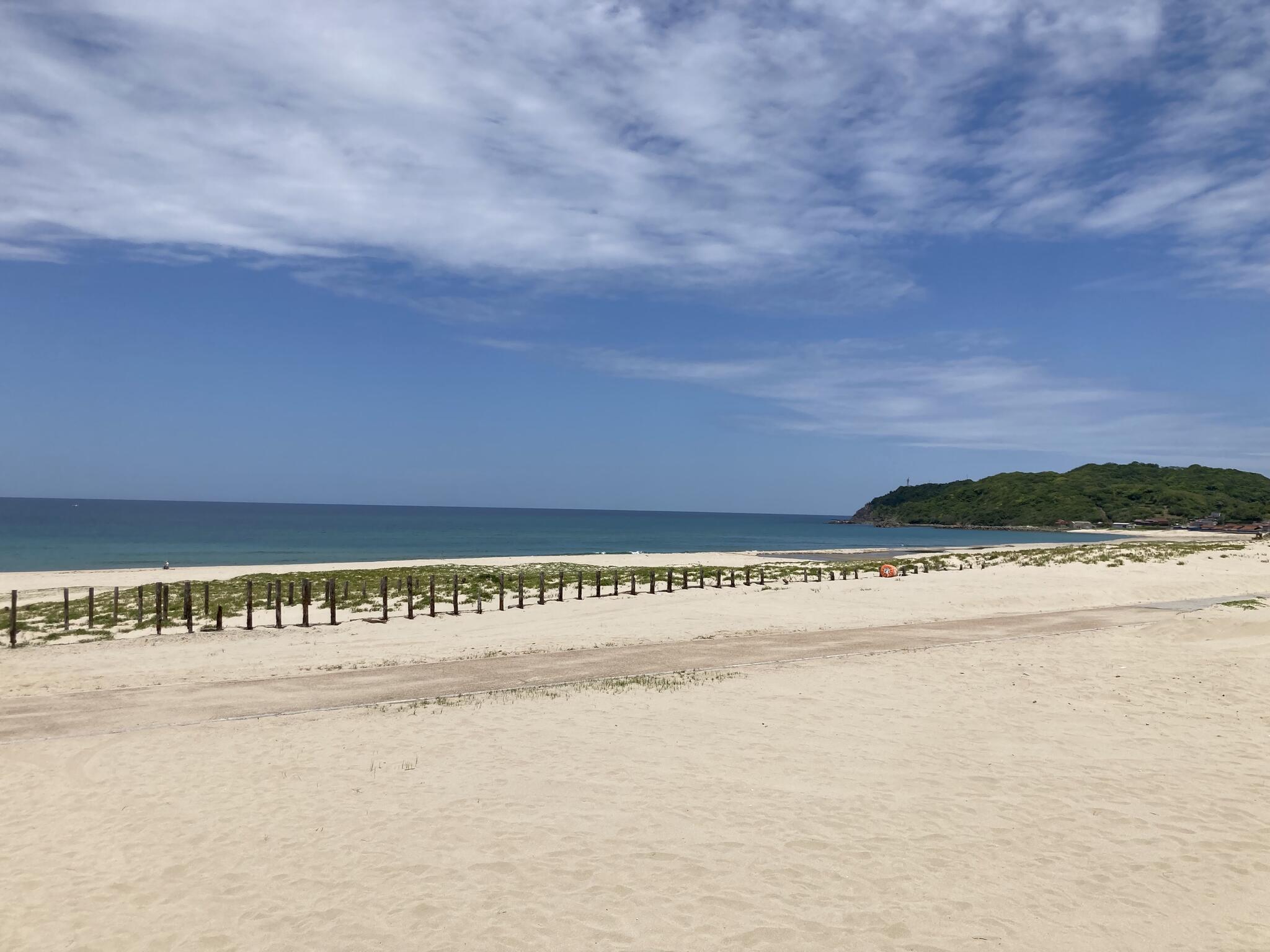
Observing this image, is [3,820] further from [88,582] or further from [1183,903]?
[88,582]

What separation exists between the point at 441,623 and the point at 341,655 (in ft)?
19.5

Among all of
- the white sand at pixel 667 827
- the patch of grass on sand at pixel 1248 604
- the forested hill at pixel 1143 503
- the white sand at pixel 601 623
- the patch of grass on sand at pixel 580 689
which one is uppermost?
the forested hill at pixel 1143 503

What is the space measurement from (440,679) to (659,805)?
869 cm

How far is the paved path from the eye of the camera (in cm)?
1366

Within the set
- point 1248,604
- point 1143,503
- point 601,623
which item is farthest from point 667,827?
point 1143,503

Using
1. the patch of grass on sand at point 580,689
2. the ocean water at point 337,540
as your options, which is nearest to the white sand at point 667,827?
the patch of grass on sand at point 580,689

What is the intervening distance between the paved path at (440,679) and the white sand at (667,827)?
3.75 feet

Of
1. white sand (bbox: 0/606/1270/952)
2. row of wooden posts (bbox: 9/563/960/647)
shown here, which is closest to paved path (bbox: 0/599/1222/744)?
white sand (bbox: 0/606/1270/952)

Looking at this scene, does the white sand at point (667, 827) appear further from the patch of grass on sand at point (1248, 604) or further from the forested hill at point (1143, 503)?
the forested hill at point (1143, 503)

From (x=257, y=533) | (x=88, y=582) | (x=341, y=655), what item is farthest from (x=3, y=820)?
(x=257, y=533)

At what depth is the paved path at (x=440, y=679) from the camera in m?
13.7

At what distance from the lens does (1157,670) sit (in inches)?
661

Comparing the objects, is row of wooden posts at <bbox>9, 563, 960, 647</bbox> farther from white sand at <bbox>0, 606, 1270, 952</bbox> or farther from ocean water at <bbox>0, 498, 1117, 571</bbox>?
ocean water at <bbox>0, 498, 1117, 571</bbox>

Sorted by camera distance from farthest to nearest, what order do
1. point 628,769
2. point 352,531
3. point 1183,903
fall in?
point 352,531 → point 628,769 → point 1183,903
